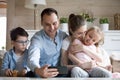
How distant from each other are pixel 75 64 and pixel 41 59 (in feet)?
0.76

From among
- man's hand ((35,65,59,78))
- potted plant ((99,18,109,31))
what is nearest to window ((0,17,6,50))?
potted plant ((99,18,109,31))

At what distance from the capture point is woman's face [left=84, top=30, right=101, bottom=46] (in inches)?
68.4

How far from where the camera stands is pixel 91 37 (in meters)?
1.74

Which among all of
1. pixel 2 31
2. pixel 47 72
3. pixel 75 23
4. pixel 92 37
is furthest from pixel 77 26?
pixel 2 31

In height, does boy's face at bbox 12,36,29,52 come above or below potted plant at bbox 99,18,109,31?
below

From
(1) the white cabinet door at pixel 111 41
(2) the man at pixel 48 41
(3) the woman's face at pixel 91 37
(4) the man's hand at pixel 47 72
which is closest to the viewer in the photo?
(4) the man's hand at pixel 47 72

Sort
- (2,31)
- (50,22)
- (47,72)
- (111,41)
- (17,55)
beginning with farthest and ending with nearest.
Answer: (2,31) < (111,41) < (17,55) < (50,22) < (47,72)

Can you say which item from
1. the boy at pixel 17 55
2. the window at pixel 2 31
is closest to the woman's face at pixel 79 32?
the boy at pixel 17 55

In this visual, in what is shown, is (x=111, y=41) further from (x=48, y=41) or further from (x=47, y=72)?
(x=47, y=72)

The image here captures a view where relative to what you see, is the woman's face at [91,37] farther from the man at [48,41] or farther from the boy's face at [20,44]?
the boy's face at [20,44]

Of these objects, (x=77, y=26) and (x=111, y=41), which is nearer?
(x=77, y=26)

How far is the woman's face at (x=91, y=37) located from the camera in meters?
1.74

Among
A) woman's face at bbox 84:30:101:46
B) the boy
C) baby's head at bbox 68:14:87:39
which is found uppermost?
baby's head at bbox 68:14:87:39

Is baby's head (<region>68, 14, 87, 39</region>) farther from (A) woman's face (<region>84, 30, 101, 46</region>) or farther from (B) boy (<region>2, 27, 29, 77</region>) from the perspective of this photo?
(B) boy (<region>2, 27, 29, 77</region>)
